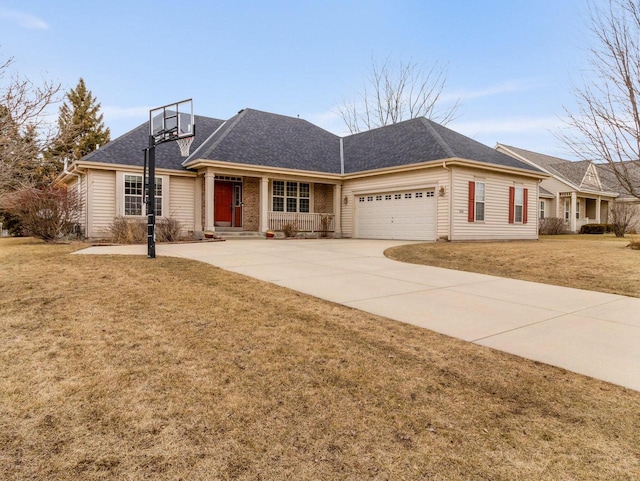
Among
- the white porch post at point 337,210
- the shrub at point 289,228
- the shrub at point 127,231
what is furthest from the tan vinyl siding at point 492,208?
the shrub at point 127,231

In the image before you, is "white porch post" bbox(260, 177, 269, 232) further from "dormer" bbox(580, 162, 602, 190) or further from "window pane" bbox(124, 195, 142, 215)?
"dormer" bbox(580, 162, 602, 190)

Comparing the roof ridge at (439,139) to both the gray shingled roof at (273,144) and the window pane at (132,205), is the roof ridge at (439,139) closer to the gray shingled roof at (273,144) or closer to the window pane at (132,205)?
the gray shingled roof at (273,144)

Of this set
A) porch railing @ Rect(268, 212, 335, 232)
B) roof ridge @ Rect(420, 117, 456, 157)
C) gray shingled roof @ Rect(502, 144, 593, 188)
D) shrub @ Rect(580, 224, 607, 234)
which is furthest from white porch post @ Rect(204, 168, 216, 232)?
shrub @ Rect(580, 224, 607, 234)

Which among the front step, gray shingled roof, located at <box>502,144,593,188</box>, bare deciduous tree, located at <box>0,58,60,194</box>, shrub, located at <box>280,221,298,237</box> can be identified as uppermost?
gray shingled roof, located at <box>502,144,593,188</box>

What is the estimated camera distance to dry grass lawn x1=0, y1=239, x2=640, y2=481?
206cm

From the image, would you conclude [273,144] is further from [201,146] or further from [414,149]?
[414,149]

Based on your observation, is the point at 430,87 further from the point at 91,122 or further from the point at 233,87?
the point at 91,122

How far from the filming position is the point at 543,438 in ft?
7.73

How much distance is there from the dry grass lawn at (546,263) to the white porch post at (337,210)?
726 cm

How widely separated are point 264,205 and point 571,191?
868 inches

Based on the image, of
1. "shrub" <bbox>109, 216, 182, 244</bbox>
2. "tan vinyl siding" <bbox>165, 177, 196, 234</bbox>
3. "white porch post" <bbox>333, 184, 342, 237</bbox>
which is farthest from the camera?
"white porch post" <bbox>333, 184, 342, 237</bbox>

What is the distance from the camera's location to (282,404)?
2682 millimetres

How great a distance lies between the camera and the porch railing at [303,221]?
17.9m

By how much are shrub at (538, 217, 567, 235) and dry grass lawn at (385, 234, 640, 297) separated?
51.9 ft
